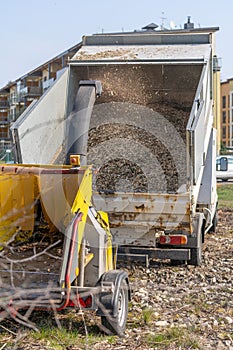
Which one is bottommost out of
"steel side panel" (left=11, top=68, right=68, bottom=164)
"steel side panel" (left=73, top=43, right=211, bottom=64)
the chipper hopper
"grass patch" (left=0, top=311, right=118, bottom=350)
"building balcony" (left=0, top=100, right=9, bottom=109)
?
"building balcony" (left=0, top=100, right=9, bottom=109)

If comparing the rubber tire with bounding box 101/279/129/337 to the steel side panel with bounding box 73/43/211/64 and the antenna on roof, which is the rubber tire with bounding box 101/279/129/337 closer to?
the steel side panel with bounding box 73/43/211/64

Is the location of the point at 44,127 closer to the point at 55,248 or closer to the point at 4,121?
the point at 55,248

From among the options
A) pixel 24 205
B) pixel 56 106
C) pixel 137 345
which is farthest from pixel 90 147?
pixel 137 345

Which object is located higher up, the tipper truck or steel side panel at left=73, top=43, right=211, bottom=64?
steel side panel at left=73, top=43, right=211, bottom=64

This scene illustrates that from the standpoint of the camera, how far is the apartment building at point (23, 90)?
170 feet

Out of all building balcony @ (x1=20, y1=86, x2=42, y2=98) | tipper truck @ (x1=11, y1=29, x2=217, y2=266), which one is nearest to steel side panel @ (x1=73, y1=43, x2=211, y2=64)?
tipper truck @ (x1=11, y1=29, x2=217, y2=266)

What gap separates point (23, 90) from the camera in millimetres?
58094

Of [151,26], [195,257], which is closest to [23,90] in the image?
[151,26]

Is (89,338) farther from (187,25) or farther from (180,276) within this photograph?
(187,25)

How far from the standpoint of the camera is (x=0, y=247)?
5.61 metres

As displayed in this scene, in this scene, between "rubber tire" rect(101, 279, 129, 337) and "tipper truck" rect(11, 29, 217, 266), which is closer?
"rubber tire" rect(101, 279, 129, 337)

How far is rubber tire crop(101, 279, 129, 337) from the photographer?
4867 millimetres

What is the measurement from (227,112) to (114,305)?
7401 cm

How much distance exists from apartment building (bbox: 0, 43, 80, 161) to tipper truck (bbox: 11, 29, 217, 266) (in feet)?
125
